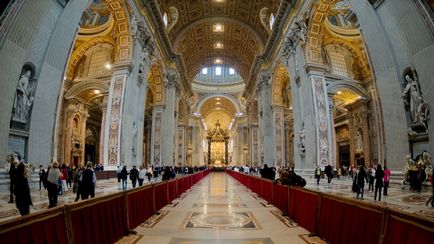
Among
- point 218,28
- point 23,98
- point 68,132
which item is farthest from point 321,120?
point 218,28

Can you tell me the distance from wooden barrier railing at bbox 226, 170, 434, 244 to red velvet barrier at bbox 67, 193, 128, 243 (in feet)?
10.2

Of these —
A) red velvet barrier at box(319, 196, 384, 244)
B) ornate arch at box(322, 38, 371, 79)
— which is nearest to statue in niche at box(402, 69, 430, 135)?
red velvet barrier at box(319, 196, 384, 244)

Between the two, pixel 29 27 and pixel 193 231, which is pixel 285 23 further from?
pixel 193 231

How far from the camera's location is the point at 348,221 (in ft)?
12.3

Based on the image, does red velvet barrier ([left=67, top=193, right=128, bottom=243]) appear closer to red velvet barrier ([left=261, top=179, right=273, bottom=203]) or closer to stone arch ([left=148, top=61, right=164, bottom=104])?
red velvet barrier ([left=261, top=179, right=273, bottom=203])

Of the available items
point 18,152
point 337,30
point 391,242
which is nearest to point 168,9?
point 337,30

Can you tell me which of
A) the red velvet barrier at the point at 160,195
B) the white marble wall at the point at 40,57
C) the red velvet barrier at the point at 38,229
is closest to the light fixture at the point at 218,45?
the white marble wall at the point at 40,57

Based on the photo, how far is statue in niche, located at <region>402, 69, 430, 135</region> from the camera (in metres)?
8.12

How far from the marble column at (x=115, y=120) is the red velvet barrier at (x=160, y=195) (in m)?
6.89

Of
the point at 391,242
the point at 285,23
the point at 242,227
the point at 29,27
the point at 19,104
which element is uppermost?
the point at 285,23

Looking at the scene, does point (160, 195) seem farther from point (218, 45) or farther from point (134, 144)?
point (218, 45)

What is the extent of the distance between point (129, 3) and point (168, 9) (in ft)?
30.4

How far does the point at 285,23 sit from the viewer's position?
1933 cm

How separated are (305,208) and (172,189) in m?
5.22
